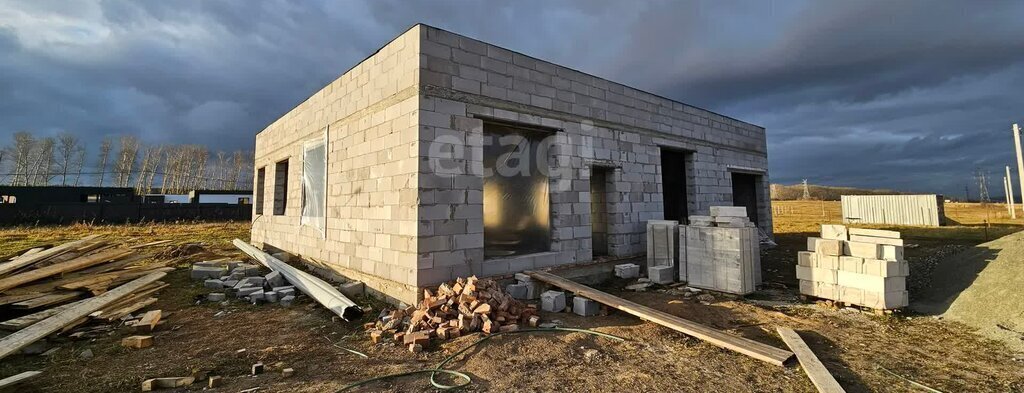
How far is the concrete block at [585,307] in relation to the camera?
584 centimetres

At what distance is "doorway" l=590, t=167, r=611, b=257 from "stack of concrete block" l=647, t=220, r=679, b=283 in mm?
964

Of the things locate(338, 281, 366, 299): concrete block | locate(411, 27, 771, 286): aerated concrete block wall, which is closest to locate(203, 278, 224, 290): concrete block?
locate(338, 281, 366, 299): concrete block

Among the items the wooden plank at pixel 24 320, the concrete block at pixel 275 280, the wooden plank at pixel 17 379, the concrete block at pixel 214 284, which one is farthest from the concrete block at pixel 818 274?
the wooden plank at pixel 24 320

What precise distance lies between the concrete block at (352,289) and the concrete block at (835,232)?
792cm

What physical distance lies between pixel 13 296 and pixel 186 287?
2.40m

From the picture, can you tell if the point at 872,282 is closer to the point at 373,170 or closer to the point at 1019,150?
the point at 373,170

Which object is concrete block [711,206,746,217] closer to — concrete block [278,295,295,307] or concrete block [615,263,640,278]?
concrete block [615,263,640,278]

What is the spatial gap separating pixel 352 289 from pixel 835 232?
27.2 feet

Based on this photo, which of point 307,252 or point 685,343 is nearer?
point 685,343

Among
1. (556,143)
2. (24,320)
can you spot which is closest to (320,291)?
(24,320)

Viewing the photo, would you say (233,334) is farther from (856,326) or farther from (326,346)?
(856,326)

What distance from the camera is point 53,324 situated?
4953 mm

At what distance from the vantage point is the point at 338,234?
25.9 feet

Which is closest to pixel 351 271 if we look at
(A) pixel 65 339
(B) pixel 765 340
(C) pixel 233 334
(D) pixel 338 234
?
(D) pixel 338 234
